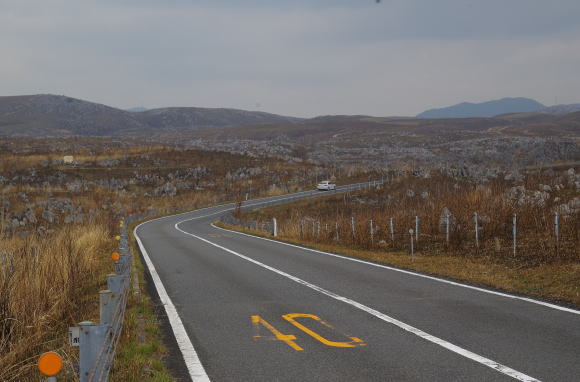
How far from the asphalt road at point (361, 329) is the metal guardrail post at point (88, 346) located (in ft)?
4.54

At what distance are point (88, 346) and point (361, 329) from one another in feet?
13.5

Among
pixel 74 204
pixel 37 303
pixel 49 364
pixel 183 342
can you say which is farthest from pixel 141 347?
pixel 74 204

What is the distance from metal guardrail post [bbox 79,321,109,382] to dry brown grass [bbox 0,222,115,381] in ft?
4.03

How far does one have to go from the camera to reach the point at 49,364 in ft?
11.0

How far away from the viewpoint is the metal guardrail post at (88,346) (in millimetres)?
4496

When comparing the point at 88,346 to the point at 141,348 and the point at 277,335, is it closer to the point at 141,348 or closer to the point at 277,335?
the point at 141,348

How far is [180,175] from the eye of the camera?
77625mm

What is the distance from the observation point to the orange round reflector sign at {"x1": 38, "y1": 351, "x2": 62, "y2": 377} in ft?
10.9

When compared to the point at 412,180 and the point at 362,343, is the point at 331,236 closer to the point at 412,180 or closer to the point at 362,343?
the point at 362,343

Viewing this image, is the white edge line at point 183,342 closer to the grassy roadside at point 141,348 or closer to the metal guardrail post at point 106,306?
the grassy roadside at point 141,348

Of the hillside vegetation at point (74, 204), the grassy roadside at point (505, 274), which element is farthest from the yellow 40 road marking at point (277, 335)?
the grassy roadside at point (505, 274)

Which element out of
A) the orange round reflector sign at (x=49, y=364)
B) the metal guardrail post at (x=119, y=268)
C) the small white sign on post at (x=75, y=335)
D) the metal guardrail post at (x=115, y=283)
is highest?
the orange round reflector sign at (x=49, y=364)

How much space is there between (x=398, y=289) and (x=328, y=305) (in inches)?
85.6

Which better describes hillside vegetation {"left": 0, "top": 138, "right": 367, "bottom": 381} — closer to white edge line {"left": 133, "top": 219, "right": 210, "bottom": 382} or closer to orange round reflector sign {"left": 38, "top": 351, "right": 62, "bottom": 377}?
white edge line {"left": 133, "top": 219, "right": 210, "bottom": 382}
